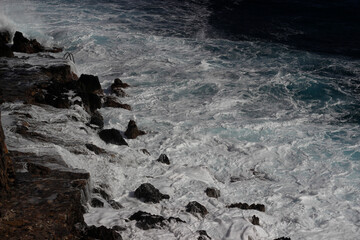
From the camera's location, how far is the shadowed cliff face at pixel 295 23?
20.6 metres

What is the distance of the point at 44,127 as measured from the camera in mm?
8562

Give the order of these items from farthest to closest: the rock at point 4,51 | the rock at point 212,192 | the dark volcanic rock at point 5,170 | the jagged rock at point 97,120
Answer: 1. the rock at point 4,51
2. the jagged rock at point 97,120
3. the rock at point 212,192
4. the dark volcanic rock at point 5,170

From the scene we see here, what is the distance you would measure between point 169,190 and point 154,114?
4.34 m

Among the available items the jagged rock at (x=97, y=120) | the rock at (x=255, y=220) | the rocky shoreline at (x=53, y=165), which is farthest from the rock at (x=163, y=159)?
the rock at (x=255, y=220)

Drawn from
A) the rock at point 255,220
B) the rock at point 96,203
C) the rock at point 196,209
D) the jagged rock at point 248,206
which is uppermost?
the rock at point 96,203

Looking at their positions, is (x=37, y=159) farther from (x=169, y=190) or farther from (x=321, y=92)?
(x=321, y=92)

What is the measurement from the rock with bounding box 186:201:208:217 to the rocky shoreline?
0.02 metres

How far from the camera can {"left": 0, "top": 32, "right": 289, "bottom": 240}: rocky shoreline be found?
Answer: 493 cm

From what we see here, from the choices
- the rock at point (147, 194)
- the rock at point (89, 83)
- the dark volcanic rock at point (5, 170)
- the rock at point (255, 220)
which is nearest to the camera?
the dark volcanic rock at point (5, 170)

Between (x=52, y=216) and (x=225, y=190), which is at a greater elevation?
(x=52, y=216)

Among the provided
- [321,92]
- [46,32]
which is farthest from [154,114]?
[46,32]

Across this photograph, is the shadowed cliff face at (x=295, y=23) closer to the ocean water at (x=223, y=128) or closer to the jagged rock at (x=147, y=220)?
the ocean water at (x=223, y=128)

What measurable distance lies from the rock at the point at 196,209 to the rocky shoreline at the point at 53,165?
0.06 feet

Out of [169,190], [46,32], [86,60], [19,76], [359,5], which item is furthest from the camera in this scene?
[359,5]
